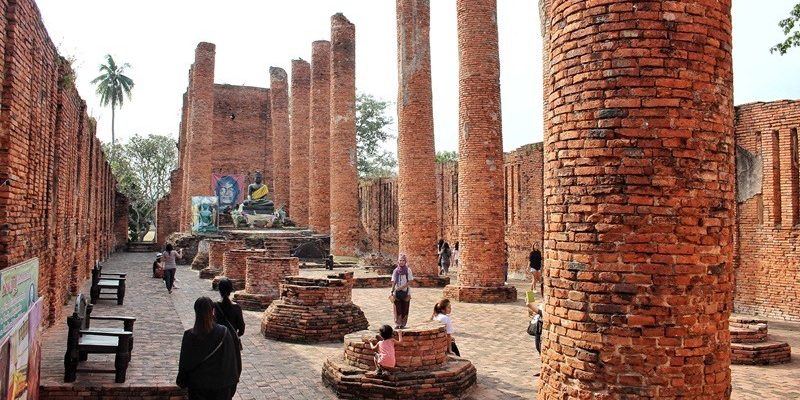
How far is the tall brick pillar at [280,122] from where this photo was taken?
37500 millimetres

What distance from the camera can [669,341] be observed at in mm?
4184

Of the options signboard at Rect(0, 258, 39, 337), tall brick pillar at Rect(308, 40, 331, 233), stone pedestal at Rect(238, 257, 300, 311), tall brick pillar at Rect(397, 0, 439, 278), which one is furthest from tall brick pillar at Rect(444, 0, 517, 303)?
tall brick pillar at Rect(308, 40, 331, 233)

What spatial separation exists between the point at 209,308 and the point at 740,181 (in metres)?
14.2

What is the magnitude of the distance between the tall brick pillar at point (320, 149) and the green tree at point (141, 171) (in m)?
20.2

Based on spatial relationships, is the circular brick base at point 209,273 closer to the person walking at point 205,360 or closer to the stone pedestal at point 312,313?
the stone pedestal at point 312,313

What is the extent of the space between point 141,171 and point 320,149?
24.6 m

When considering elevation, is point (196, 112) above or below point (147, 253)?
above

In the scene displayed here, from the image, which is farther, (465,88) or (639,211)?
(465,88)

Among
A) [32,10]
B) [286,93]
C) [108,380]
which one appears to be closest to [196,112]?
[286,93]

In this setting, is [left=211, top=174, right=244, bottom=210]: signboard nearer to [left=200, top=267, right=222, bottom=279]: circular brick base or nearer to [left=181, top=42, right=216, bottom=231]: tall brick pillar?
[left=181, top=42, right=216, bottom=231]: tall brick pillar

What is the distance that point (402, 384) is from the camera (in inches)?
281

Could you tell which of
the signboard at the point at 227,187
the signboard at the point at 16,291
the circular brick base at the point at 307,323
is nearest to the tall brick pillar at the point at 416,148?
the circular brick base at the point at 307,323

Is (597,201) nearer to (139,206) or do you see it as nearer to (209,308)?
(209,308)

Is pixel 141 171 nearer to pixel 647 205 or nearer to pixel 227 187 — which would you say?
pixel 227 187
